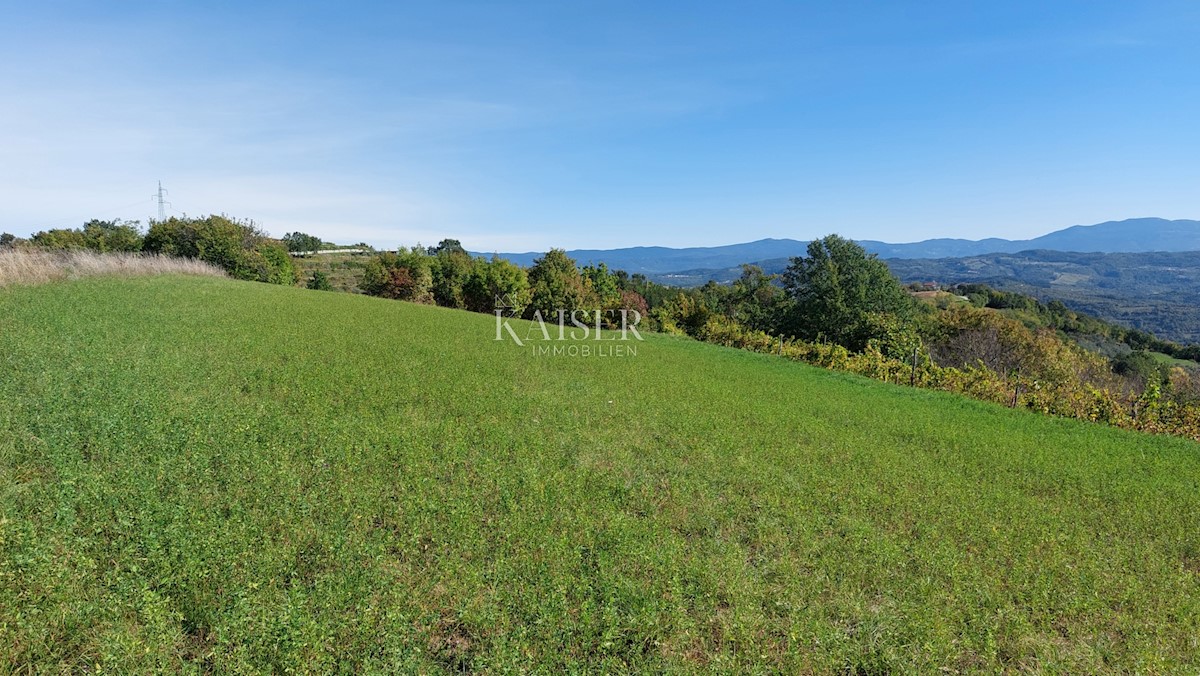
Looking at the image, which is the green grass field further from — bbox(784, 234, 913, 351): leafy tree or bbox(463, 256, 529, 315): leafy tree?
bbox(784, 234, 913, 351): leafy tree

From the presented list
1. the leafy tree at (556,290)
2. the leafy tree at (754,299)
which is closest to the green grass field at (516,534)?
the leafy tree at (556,290)

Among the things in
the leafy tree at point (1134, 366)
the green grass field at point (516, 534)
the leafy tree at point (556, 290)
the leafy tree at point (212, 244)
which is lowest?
the leafy tree at point (1134, 366)

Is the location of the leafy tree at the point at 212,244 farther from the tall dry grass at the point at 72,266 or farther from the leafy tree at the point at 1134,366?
the leafy tree at the point at 1134,366

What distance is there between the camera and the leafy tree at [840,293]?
4212 cm

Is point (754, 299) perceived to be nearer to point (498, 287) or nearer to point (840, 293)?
point (840, 293)

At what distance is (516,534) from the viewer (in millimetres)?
5176

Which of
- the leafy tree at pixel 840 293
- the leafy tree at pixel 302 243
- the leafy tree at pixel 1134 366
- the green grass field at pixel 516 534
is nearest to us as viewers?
the green grass field at pixel 516 534

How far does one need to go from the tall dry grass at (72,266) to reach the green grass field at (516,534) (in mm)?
9249

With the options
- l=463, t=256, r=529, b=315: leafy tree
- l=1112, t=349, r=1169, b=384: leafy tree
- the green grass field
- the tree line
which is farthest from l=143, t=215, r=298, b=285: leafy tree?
l=1112, t=349, r=1169, b=384: leafy tree

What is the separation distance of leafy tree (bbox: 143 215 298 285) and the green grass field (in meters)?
33.4

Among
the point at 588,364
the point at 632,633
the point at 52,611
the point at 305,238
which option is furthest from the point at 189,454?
the point at 305,238

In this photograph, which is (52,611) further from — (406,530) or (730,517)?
(730,517)

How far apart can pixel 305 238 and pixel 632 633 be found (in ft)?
344

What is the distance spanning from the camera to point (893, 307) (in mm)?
43281
